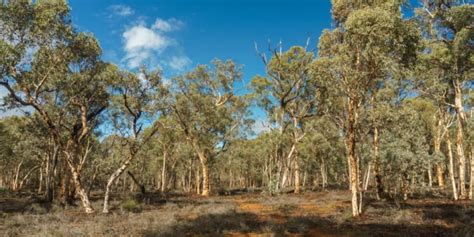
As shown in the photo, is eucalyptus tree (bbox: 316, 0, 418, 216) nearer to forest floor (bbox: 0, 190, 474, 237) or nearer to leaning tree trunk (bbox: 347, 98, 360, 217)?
leaning tree trunk (bbox: 347, 98, 360, 217)

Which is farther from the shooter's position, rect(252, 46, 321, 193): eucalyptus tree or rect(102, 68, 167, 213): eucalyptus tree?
rect(252, 46, 321, 193): eucalyptus tree

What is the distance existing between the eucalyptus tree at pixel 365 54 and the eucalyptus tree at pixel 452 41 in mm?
4238

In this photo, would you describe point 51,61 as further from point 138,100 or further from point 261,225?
point 261,225

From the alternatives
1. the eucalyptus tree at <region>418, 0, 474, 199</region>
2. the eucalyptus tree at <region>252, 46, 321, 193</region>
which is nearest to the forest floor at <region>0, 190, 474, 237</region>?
the eucalyptus tree at <region>418, 0, 474, 199</region>

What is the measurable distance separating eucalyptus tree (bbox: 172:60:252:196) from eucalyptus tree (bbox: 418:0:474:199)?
68.8 feet

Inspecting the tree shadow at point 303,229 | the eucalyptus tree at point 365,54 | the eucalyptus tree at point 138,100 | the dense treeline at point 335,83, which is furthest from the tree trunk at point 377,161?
the eucalyptus tree at point 138,100

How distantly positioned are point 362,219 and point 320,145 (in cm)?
3384

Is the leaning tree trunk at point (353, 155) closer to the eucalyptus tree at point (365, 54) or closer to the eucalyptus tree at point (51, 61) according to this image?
the eucalyptus tree at point (365, 54)

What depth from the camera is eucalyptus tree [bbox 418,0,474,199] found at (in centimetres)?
1959

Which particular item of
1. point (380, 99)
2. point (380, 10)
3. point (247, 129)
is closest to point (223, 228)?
point (380, 10)

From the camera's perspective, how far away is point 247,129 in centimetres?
4372

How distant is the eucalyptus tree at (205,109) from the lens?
37.8m

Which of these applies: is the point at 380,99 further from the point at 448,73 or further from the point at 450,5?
the point at 450,5

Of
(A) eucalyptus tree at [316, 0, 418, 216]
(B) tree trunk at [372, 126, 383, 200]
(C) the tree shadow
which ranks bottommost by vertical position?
(C) the tree shadow
